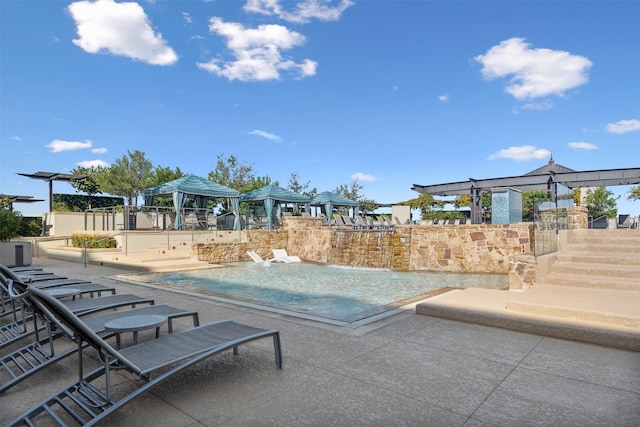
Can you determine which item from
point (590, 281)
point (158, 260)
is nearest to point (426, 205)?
point (158, 260)

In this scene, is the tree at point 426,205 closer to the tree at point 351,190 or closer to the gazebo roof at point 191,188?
the tree at point 351,190

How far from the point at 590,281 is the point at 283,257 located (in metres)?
11.6

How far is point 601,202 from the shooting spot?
728 inches

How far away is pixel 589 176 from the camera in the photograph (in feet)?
42.9

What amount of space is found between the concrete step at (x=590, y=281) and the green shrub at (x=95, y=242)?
14812 millimetres

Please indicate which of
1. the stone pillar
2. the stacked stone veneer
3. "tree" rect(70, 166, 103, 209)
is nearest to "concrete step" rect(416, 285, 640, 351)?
the stone pillar

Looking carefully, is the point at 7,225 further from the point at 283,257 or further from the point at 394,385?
the point at 394,385

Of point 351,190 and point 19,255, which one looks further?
point 351,190

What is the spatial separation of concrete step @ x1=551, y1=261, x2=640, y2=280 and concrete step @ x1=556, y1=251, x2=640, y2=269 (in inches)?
4.2

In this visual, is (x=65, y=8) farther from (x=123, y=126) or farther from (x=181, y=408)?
(x=181, y=408)

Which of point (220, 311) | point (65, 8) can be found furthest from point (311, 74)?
point (220, 311)

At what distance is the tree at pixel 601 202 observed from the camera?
17766 millimetres

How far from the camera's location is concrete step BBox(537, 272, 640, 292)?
206 inches

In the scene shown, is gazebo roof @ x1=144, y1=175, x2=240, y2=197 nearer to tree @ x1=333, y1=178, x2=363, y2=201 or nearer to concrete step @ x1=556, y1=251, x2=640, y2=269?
concrete step @ x1=556, y1=251, x2=640, y2=269
